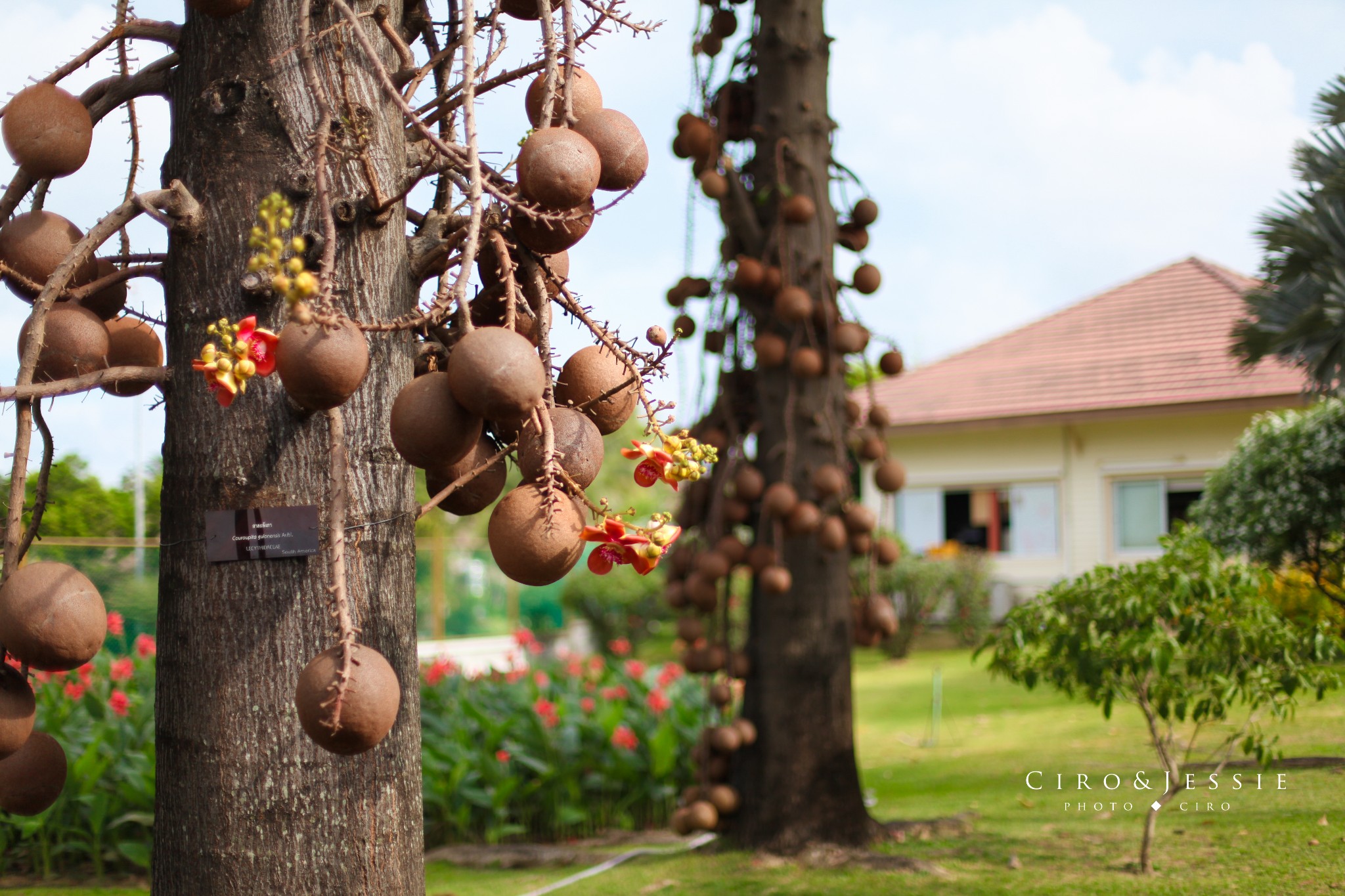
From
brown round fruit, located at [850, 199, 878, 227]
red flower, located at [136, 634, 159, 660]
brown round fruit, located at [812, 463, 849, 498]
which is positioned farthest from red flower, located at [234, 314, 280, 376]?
red flower, located at [136, 634, 159, 660]

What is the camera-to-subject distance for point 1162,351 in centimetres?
1469

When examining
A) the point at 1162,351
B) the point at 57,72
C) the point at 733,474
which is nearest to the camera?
the point at 57,72

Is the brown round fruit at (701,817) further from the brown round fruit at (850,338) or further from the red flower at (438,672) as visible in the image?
the red flower at (438,672)

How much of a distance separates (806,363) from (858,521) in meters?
0.76

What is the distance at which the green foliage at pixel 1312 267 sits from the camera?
522 cm

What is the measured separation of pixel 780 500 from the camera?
4.83 metres

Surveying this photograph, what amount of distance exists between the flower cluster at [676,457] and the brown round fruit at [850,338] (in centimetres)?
341

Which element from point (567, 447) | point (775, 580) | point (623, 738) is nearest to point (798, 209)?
point (775, 580)

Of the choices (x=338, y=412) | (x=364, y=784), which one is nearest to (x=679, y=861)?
(x=364, y=784)

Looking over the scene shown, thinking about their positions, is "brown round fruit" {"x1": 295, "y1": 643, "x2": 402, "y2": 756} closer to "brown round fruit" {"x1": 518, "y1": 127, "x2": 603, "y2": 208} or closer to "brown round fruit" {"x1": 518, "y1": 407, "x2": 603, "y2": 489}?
"brown round fruit" {"x1": 518, "y1": 407, "x2": 603, "y2": 489}

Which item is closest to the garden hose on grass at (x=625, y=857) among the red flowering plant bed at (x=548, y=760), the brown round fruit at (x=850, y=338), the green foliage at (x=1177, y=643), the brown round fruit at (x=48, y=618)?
the red flowering plant bed at (x=548, y=760)

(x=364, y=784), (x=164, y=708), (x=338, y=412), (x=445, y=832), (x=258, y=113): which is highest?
(x=258, y=113)

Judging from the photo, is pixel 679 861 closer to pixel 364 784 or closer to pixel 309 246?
pixel 364 784

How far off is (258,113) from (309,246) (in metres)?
0.30
